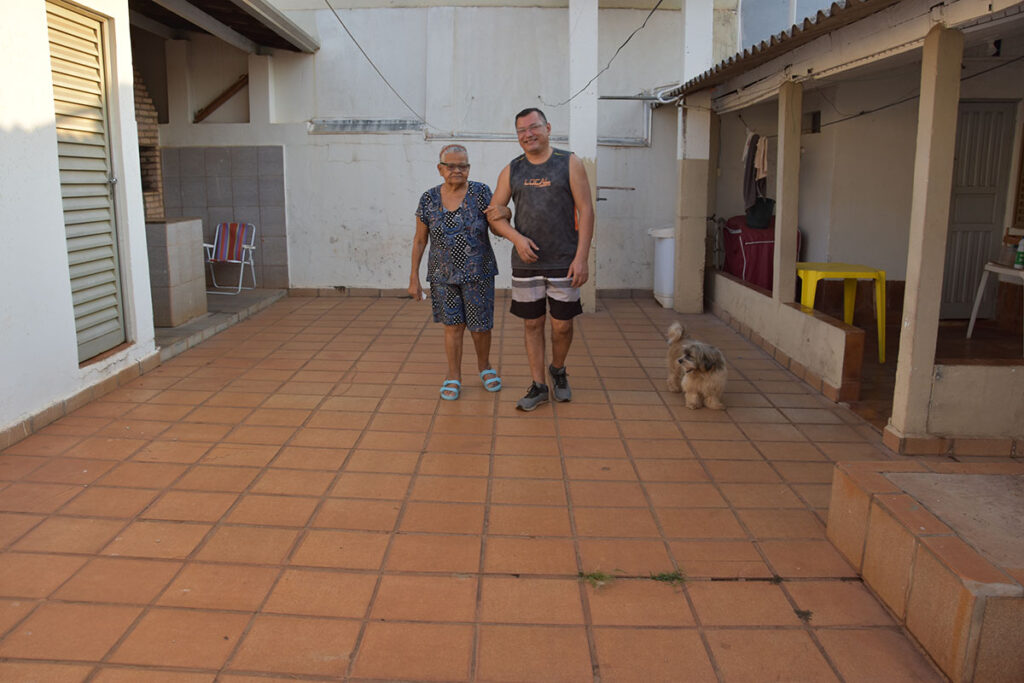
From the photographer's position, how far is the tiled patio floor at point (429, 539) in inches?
104

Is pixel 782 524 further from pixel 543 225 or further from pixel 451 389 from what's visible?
pixel 451 389

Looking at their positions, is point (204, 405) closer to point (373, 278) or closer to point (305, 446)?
point (305, 446)

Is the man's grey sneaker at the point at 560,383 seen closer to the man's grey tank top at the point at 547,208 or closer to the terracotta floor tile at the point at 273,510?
the man's grey tank top at the point at 547,208

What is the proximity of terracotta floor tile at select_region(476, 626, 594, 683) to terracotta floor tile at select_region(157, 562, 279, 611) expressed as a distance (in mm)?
909

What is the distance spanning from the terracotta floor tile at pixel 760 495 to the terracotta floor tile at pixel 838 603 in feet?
2.42

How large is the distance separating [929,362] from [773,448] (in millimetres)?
1010

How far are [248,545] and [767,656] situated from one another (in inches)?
84.3

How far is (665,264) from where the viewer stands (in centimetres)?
941

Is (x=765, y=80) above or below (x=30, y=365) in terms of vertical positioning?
above

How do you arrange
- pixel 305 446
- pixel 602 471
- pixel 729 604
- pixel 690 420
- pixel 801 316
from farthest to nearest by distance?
1. pixel 801 316
2. pixel 690 420
3. pixel 305 446
4. pixel 602 471
5. pixel 729 604

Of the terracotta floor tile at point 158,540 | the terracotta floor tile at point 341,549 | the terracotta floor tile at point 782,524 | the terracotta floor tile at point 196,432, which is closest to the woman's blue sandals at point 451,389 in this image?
the terracotta floor tile at point 196,432

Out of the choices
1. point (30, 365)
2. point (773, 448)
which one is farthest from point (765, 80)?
point (30, 365)

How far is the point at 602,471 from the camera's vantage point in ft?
14.0

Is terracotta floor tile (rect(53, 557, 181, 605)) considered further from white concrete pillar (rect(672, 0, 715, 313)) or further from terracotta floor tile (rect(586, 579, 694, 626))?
white concrete pillar (rect(672, 0, 715, 313))
